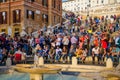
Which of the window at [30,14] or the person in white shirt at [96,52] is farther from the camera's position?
the window at [30,14]

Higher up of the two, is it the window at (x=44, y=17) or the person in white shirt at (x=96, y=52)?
the window at (x=44, y=17)

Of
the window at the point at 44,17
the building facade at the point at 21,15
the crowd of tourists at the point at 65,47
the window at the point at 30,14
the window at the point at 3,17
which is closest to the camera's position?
the crowd of tourists at the point at 65,47

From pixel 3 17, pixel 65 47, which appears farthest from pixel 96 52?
pixel 3 17

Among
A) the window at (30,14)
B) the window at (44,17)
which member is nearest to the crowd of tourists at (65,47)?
Answer: the window at (30,14)

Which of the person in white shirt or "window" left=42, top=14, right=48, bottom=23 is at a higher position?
"window" left=42, top=14, right=48, bottom=23

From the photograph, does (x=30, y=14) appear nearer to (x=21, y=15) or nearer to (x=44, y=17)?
(x=21, y=15)

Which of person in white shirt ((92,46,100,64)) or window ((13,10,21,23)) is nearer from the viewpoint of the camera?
person in white shirt ((92,46,100,64))

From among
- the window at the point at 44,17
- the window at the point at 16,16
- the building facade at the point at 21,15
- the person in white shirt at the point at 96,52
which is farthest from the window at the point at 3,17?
the person in white shirt at the point at 96,52

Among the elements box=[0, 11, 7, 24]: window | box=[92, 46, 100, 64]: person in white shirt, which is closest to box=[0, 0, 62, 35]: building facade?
box=[0, 11, 7, 24]: window

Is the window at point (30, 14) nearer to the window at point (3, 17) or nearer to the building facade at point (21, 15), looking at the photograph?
the building facade at point (21, 15)

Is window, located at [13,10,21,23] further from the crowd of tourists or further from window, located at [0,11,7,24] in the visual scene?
the crowd of tourists

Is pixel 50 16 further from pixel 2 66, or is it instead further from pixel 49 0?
pixel 2 66

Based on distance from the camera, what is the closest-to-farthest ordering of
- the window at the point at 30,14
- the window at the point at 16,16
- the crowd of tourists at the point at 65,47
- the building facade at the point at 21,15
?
the crowd of tourists at the point at 65,47 → the building facade at the point at 21,15 → the window at the point at 16,16 → the window at the point at 30,14

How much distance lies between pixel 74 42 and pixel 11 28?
852 inches
